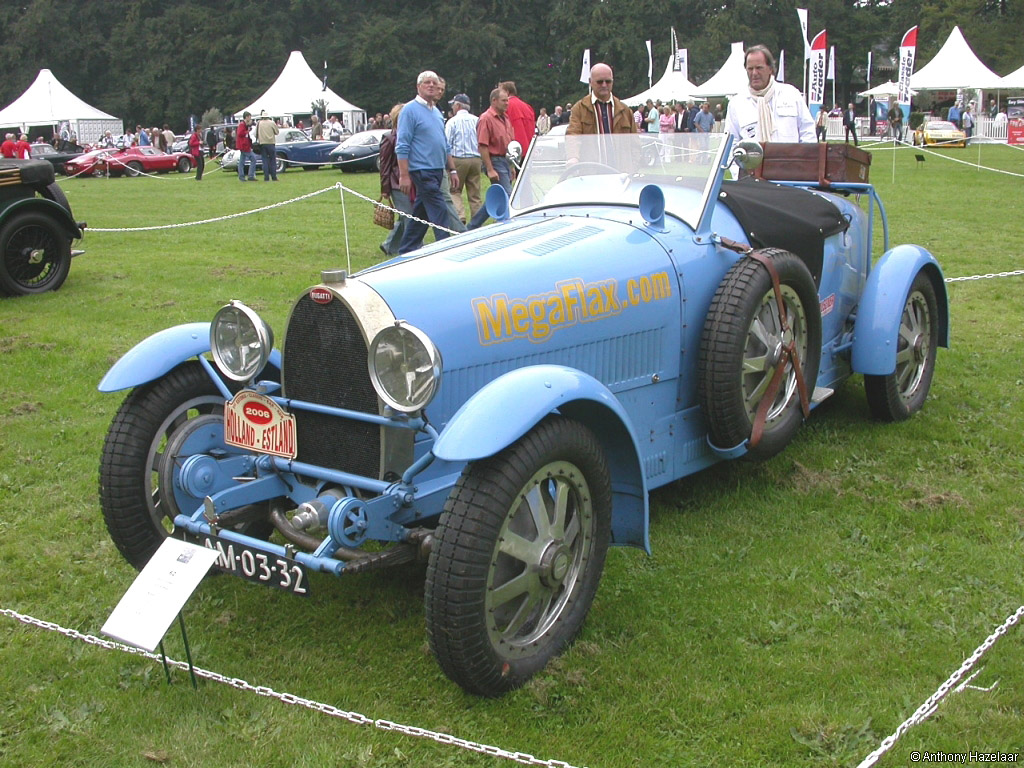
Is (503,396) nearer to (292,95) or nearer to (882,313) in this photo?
(882,313)

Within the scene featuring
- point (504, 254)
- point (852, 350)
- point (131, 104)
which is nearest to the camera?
point (504, 254)

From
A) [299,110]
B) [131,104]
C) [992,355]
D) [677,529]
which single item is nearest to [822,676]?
[677,529]

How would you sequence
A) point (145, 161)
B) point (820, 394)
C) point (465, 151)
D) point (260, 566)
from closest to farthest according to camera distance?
1. point (260, 566)
2. point (820, 394)
3. point (465, 151)
4. point (145, 161)

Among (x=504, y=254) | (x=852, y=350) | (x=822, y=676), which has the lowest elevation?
(x=822, y=676)

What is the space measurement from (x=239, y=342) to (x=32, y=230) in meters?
7.26

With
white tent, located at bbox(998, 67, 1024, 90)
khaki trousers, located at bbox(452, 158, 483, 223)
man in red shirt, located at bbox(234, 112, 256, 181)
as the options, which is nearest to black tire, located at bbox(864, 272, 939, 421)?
khaki trousers, located at bbox(452, 158, 483, 223)

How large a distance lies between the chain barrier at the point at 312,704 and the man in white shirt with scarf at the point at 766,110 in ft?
15.7

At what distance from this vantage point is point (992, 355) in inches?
277

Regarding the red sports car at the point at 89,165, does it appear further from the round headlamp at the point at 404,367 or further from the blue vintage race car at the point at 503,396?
the round headlamp at the point at 404,367

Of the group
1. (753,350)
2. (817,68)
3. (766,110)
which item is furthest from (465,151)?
(817,68)

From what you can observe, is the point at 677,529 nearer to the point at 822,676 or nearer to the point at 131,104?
the point at 822,676

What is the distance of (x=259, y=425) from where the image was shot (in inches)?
140

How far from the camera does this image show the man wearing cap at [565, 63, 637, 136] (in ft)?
24.1

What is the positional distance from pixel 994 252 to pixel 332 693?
1034 cm
